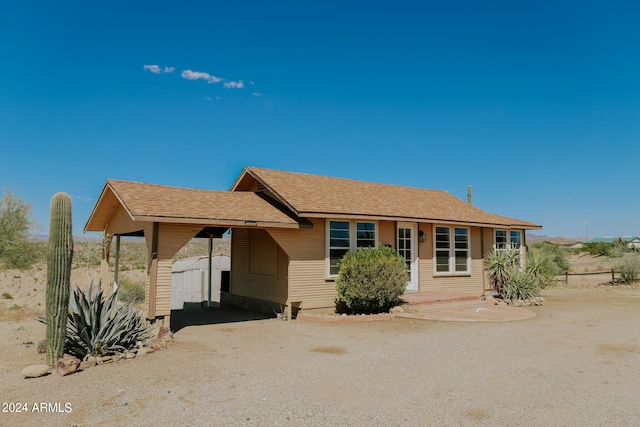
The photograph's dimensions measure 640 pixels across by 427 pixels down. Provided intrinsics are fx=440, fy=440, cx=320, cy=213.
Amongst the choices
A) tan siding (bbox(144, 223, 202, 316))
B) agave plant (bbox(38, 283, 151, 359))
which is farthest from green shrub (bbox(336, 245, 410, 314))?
agave plant (bbox(38, 283, 151, 359))

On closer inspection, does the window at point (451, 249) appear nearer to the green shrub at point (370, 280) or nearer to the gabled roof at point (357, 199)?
the gabled roof at point (357, 199)

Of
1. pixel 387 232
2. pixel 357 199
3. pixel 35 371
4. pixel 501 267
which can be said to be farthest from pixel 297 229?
pixel 501 267

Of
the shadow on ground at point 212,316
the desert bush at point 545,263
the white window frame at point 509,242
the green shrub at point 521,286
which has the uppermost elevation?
the white window frame at point 509,242

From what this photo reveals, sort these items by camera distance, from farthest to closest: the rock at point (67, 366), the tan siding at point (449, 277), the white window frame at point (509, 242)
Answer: the white window frame at point (509, 242)
the tan siding at point (449, 277)
the rock at point (67, 366)

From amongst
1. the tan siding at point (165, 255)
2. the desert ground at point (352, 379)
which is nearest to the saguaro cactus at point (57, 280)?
the desert ground at point (352, 379)

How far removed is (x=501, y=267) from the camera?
1667cm

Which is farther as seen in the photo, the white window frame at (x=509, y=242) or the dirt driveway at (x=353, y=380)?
the white window frame at (x=509, y=242)

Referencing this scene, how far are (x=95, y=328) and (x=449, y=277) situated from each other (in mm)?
12428

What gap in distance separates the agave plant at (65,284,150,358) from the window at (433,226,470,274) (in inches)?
444

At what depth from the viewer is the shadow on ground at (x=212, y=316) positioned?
41.9 feet

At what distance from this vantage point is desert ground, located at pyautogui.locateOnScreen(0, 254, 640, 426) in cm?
537

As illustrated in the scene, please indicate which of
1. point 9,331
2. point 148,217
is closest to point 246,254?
point 148,217

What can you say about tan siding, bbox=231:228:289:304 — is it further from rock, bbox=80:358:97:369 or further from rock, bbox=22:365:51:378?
rock, bbox=22:365:51:378

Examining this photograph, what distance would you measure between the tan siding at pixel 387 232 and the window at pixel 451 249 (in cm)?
201
